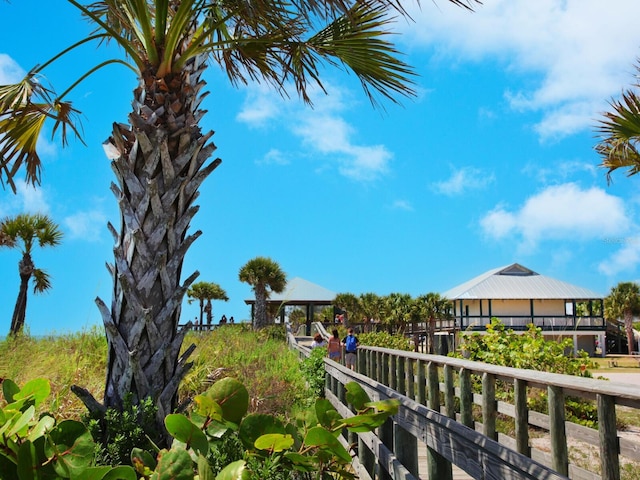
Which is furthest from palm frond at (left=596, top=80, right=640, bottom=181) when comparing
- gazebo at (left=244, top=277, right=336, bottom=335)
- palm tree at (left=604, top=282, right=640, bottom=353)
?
palm tree at (left=604, top=282, right=640, bottom=353)

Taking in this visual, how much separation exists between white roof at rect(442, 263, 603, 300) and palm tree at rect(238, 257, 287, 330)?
65.6 ft

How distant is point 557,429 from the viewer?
13.2 feet

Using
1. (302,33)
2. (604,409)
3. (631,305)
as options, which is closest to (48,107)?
(302,33)

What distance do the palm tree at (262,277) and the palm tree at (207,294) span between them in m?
21.9

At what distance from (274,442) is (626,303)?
58117 millimetres

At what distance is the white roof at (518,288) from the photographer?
168ft

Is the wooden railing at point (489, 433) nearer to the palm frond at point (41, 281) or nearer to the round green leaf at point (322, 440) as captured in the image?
the round green leaf at point (322, 440)

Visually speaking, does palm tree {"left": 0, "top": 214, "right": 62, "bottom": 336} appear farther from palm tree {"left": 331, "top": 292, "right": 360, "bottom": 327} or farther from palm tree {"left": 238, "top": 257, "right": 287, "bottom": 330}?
palm tree {"left": 331, "top": 292, "right": 360, "bottom": 327}

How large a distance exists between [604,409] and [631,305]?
55926mm

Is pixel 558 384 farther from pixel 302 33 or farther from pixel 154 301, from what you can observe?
pixel 302 33

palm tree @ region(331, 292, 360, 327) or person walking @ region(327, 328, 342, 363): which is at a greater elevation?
palm tree @ region(331, 292, 360, 327)

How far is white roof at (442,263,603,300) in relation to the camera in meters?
51.2

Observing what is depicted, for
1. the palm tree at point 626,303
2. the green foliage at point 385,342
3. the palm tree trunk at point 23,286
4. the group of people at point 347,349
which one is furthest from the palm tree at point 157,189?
the palm tree at point 626,303

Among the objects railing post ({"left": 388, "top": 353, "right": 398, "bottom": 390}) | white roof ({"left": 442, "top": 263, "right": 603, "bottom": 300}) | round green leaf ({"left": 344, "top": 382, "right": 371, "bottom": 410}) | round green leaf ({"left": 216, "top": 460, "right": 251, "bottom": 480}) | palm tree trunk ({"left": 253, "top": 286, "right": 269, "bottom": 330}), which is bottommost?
railing post ({"left": 388, "top": 353, "right": 398, "bottom": 390})
